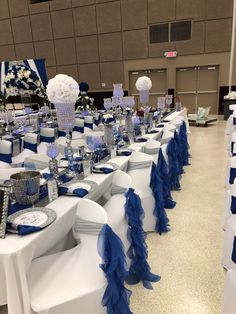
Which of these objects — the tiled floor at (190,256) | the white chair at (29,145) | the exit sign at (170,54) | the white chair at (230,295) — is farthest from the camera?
the exit sign at (170,54)

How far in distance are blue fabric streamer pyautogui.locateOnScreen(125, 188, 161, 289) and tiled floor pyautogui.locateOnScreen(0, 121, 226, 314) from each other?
0.07 meters

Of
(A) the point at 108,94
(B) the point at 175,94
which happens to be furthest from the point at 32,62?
(B) the point at 175,94

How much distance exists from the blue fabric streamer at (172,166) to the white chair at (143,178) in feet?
3.07

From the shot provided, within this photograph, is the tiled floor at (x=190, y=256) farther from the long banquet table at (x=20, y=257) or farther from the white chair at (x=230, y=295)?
the long banquet table at (x=20, y=257)

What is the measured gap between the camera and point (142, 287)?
7.01ft

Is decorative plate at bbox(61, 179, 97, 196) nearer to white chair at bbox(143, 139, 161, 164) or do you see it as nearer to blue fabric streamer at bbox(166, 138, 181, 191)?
white chair at bbox(143, 139, 161, 164)

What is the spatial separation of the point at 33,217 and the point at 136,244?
790 mm

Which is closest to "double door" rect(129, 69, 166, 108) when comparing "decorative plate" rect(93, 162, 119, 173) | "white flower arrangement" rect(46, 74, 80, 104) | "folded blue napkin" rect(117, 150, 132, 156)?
"folded blue napkin" rect(117, 150, 132, 156)

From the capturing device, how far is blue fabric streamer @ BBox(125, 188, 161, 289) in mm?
1867

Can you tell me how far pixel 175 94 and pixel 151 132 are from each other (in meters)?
7.13

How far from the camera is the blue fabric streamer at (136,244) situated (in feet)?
6.13

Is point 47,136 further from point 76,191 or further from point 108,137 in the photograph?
point 76,191

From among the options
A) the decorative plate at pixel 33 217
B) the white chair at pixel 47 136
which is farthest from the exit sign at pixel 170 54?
the decorative plate at pixel 33 217

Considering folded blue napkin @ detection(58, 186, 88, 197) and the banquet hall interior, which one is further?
folded blue napkin @ detection(58, 186, 88, 197)
